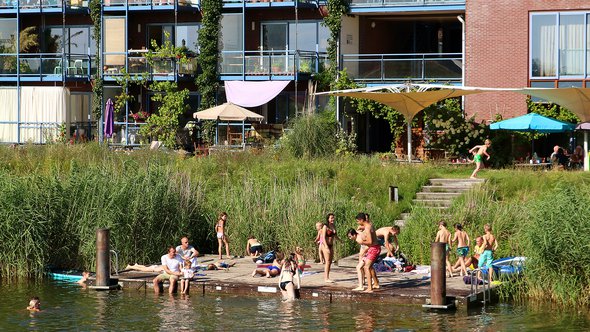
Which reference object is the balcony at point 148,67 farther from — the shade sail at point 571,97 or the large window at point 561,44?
the shade sail at point 571,97

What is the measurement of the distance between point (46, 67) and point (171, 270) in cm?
2314

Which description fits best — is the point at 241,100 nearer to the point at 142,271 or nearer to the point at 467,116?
the point at 467,116

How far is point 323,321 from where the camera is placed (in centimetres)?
2138

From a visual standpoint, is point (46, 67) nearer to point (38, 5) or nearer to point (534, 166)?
point (38, 5)

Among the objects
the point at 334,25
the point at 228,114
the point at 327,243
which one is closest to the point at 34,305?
the point at 327,243

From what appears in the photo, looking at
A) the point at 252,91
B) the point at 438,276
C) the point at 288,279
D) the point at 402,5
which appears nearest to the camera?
the point at 438,276

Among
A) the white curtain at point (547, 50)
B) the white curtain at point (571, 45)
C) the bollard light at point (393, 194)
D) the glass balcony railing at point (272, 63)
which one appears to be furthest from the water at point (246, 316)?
the glass balcony railing at point (272, 63)

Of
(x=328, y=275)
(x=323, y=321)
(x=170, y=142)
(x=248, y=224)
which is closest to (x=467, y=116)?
(x=170, y=142)

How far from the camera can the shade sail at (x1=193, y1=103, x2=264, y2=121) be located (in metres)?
39.5

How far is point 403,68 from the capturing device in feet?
136

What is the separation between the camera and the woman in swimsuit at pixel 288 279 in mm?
23312

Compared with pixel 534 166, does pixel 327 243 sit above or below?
below

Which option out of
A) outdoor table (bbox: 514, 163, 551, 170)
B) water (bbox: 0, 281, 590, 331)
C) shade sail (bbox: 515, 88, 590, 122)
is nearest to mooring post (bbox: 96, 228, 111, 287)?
water (bbox: 0, 281, 590, 331)

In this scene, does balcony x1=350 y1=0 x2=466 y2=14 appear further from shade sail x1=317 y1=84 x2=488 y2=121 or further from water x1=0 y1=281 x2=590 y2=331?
water x1=0 y1=281 x2=590 y2=331
